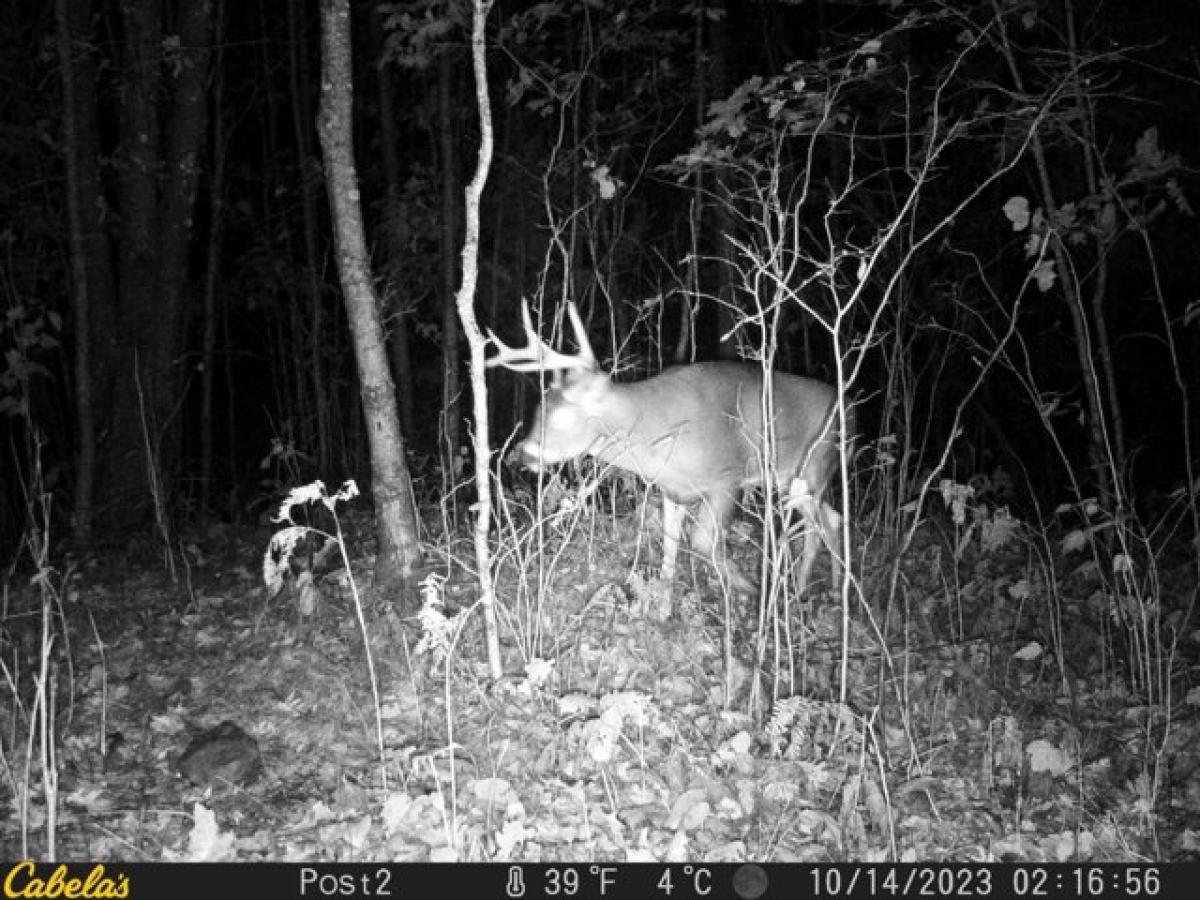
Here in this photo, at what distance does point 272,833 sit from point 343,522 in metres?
4.15

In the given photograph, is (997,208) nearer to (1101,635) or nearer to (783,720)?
(1101,635)

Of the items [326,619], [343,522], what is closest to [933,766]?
[326,619]

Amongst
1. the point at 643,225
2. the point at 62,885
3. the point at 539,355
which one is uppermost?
the point at 643,225

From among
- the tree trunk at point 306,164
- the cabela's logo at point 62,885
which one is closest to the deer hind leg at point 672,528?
the cabela's logo at point 62,885

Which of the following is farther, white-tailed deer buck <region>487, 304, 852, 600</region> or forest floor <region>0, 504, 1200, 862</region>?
white-tailed deer buck <region>487, 304, 852, 600</region>

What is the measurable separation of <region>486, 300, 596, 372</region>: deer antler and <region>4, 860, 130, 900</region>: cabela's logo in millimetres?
2462

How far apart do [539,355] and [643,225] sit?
7982 millimetres

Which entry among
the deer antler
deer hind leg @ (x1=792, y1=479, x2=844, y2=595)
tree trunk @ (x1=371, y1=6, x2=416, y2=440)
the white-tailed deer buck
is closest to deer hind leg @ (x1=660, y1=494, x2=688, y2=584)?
the white-tailed deer buck

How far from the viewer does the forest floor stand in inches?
136

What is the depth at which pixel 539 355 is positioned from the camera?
15.1 ft

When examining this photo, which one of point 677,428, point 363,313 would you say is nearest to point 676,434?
point 677,428

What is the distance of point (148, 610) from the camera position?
17.7 feet

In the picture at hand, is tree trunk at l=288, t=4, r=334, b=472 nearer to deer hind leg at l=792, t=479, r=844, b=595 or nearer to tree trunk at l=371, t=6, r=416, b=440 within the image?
tree trunk at l=371, t=6, r=416, b=440

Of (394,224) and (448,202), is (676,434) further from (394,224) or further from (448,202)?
(394,224)
